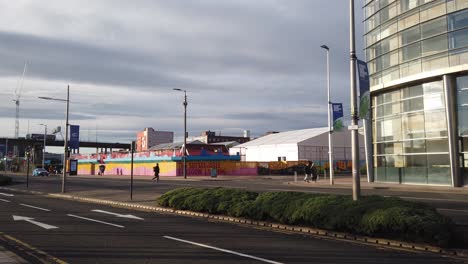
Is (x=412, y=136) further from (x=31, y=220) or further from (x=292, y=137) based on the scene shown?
(x=292, y=137)

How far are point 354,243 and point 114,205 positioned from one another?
44.0 ft

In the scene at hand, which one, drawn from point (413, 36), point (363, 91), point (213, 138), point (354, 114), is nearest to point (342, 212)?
point (354, 114)

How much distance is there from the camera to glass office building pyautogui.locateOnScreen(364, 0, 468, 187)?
29.7 metres

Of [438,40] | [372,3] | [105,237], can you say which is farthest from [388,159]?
[105,237]

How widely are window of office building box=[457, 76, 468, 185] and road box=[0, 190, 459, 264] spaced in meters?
21.4

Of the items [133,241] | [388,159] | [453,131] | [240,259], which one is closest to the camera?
[240,259]

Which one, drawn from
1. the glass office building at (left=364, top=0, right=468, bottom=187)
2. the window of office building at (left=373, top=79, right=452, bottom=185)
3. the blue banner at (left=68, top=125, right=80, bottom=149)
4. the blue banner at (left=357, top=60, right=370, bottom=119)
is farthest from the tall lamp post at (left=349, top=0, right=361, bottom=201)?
the blue banner at (left=68, top=125, right=80, bottom=149)

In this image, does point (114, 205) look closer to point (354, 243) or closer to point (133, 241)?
point (133, 241)

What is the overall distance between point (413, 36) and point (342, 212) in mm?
Result: 25169

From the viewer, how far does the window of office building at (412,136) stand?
30.9 meters

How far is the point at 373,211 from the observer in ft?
36.2

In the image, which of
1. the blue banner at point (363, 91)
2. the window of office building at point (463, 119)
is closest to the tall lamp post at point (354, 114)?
the blue banner at point (363, 91)

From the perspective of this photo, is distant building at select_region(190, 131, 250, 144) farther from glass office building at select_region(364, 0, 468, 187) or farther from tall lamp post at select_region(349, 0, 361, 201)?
tall lamp post at select_region(349, 0, 361, 201)

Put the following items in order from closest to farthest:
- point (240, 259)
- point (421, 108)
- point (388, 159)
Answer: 1. point (240, 259)
2. point (421, 108)
3. point (388, 159)
